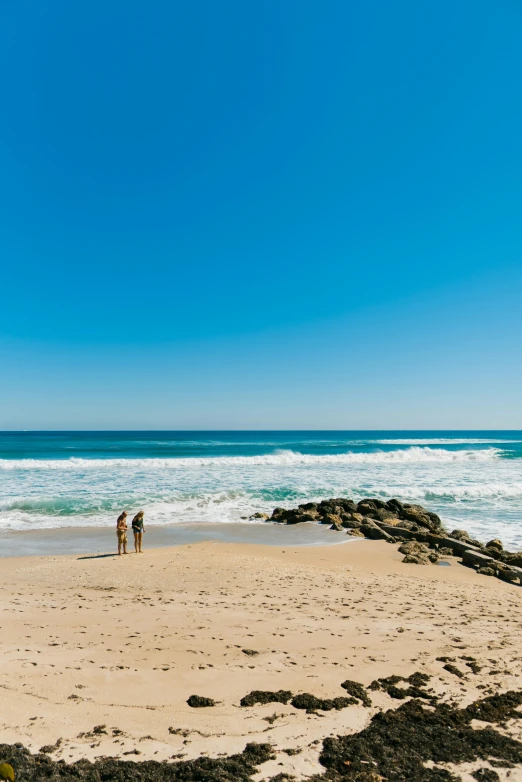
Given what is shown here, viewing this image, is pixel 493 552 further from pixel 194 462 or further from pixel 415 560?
pixel 194 462

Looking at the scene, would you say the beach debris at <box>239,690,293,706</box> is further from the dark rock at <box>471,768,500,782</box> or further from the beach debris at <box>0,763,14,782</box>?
the beach debris at <box>0,763,14,782</box>

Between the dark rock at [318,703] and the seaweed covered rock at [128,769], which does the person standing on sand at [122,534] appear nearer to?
the dark rock at [318,703]

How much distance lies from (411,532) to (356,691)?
38.8ft

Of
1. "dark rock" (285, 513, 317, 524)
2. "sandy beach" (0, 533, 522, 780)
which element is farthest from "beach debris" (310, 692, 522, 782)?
"dark rock" (285, 513, 317, 524)

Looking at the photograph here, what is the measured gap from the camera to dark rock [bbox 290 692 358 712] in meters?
4.89

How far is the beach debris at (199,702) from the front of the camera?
489cm

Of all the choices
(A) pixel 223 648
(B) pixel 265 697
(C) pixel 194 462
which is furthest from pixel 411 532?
(C) pixel 194 462

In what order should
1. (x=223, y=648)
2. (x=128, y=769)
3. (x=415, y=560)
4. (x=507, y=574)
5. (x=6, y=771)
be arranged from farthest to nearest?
(x=415, y=560), (x=507, y=574), (x=223, y=648), (x=128, y=769), (x=6, y=771)

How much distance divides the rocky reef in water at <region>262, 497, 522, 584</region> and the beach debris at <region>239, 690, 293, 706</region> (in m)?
8.62

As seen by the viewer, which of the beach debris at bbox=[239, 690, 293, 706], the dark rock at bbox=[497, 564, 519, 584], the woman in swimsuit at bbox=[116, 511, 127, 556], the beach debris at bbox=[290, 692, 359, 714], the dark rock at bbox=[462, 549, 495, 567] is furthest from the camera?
the woman in swimsuit at bbox=[116, 511, 127, 556]

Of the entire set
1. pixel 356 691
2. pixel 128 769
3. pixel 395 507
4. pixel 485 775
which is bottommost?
pixel 395 507

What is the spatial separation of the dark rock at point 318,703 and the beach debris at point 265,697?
0.34 ft

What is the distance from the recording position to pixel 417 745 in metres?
4.23

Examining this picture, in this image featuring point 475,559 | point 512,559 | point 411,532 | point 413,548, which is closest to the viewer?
point 475,559
